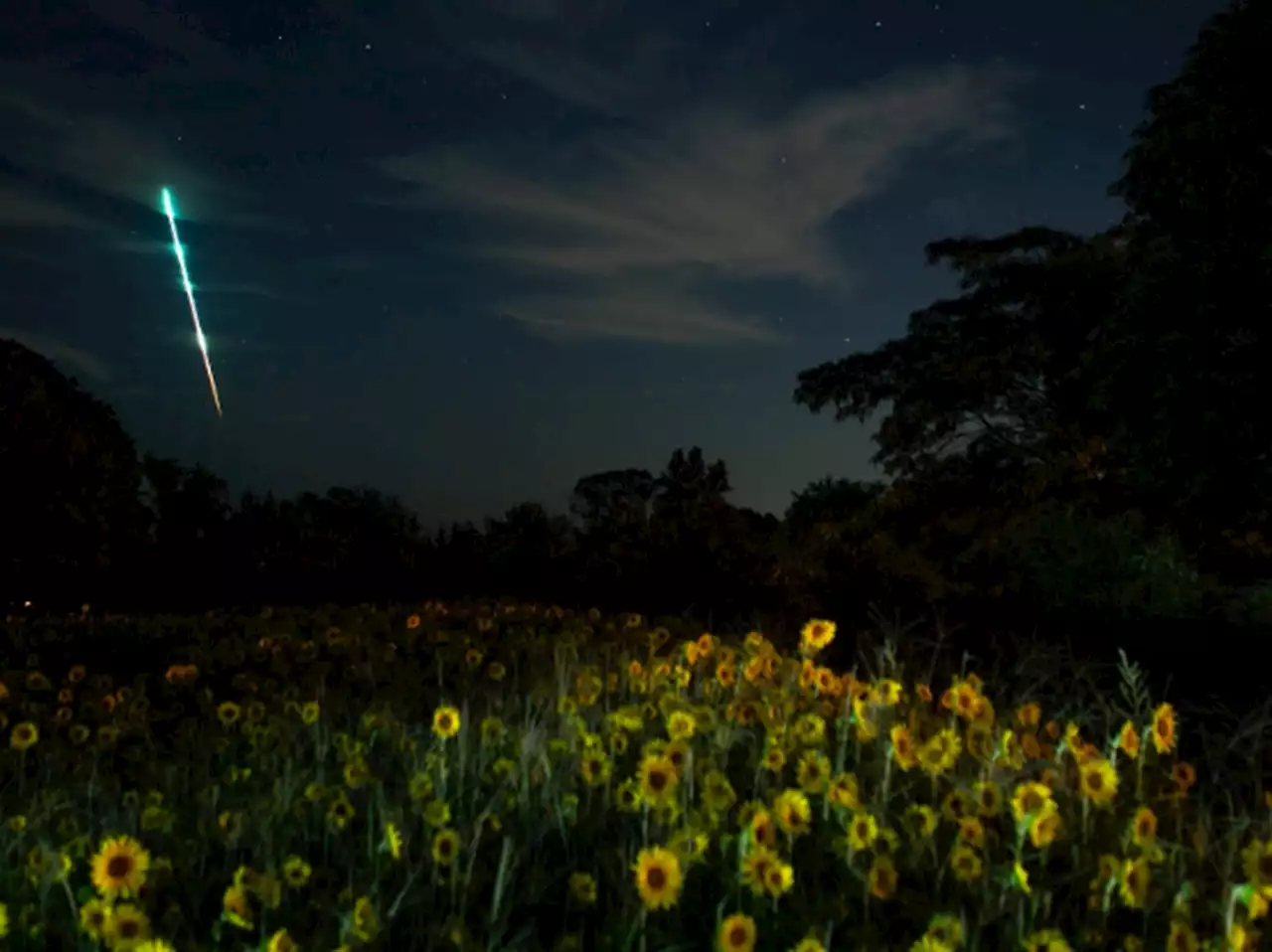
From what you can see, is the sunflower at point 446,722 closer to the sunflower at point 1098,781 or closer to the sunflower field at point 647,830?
the sunflower field at point 647,830

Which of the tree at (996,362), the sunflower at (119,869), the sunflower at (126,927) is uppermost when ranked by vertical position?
the tree at (996,362)

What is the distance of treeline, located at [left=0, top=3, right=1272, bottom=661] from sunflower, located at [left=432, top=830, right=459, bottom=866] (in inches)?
246

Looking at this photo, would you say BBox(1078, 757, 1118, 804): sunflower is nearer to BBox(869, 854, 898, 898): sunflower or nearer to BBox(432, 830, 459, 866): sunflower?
BBox(869, 854, 898, 898): sunflower

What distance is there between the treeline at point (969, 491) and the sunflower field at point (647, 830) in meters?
4.37

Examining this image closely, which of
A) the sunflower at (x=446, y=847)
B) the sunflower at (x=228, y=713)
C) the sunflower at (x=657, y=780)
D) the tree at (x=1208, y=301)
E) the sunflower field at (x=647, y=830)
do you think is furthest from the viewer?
the tree at (x=1208, y=301)

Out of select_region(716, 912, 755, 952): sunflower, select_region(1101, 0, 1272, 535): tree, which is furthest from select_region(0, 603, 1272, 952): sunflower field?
select_region(1101, 0, 1272, 535): tree

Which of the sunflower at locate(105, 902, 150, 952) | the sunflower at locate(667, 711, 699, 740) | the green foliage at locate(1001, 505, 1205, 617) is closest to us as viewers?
the sunflower at locate(105, 902, 150, 952)

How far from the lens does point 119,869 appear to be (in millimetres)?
3039

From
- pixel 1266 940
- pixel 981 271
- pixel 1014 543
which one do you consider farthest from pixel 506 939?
pixel 981 271

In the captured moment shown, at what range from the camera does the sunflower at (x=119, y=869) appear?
3018mm

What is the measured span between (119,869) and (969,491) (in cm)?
1673

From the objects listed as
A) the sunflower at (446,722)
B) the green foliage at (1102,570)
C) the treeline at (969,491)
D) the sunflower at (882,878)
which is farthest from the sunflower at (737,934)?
the green foliage at (1102,570)

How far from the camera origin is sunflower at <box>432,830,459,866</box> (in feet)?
10.9

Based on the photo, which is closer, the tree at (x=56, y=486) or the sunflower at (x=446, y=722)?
the sunflower at (x=446, y=722)
